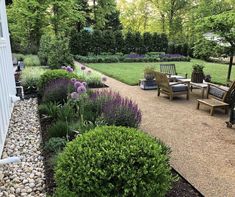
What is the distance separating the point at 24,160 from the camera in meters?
3.56

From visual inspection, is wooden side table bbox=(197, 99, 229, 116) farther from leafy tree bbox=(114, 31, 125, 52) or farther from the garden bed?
leafy tree bbox=(114, 31, 125, 52)

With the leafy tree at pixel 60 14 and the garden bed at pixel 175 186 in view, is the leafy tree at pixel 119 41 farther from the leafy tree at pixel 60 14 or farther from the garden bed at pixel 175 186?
the garden bed at pixel 175 186

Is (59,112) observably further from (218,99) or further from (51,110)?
(218,99)

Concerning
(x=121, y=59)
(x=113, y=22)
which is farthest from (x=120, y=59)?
(x=113, y=22)

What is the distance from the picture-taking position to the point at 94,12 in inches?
1072

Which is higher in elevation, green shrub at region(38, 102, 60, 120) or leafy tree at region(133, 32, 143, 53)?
leafy tree at region(133, 32, 143, 53)

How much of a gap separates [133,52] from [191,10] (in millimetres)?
9741

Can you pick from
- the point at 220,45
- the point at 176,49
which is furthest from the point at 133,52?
the point at 220,45

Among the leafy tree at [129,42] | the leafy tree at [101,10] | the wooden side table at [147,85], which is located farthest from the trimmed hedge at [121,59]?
the wooden side table at [147,85]

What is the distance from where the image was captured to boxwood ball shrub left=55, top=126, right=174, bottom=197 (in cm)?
196

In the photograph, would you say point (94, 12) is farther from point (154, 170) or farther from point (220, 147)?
point (154, 170)

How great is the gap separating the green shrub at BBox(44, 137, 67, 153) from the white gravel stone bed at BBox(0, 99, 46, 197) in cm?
18

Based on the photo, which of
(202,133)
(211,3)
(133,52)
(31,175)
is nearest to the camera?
(31,175)

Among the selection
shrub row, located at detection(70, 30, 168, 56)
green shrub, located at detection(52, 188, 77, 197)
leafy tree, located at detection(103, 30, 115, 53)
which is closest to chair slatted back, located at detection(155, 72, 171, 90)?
green shrub, located at detection(52, 188, 77, 197)
